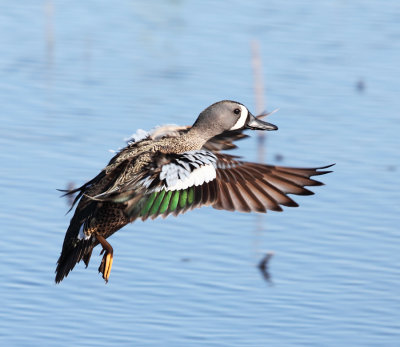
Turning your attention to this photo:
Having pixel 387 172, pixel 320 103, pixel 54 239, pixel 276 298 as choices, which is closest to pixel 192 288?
pixel 276 298

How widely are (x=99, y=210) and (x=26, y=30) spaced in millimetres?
7362

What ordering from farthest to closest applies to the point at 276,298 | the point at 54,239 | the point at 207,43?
the point at 207,43 < the point at 54,239 < the point at 276,298

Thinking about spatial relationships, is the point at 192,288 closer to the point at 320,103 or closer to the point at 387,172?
the point at 387,172

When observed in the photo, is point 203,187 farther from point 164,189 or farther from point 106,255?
point 106,255

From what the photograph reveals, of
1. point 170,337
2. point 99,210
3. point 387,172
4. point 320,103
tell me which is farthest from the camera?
point 320,103

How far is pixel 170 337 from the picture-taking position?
720 centimetres

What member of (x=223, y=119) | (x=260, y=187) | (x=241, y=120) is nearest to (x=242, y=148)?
(x=241, y=120)

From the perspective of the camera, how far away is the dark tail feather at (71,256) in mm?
6680

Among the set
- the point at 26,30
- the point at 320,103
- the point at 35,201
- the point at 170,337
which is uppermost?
the point at 26,30

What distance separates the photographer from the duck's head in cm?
730

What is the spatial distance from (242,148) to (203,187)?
13.5 ft

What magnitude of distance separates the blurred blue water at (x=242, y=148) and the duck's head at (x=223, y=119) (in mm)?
1236

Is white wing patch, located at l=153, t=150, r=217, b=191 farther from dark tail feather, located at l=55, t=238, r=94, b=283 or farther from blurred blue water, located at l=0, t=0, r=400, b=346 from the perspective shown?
blurred blue water, located at l=0, t=0, r=400, b=346

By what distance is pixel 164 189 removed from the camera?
255 inches
